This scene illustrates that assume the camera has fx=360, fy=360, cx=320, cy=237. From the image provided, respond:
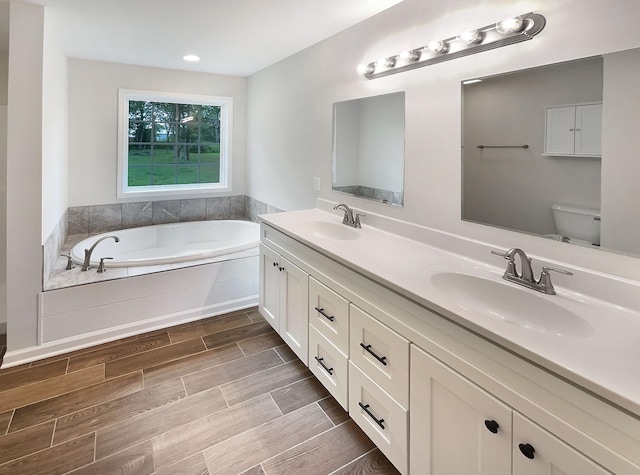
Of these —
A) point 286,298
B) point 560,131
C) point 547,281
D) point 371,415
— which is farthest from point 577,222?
point 286,298

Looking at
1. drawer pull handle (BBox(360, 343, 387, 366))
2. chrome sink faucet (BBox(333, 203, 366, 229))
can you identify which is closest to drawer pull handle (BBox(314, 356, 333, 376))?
drawer pull handle (BBox(360, 343, 387, 366))

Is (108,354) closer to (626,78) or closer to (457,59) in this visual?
(457,59)

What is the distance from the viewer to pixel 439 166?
1830 mm

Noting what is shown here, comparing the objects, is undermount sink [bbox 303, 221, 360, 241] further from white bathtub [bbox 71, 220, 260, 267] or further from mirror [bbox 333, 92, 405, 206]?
white bathtub [bbox 71, 220, 260, 267]

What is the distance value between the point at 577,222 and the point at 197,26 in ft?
8.39

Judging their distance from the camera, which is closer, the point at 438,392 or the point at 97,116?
the point at 438,392

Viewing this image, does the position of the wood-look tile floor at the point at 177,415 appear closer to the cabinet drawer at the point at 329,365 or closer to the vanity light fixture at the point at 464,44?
the cabinet drawer at the point at 329,365

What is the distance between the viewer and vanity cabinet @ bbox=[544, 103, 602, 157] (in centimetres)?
125

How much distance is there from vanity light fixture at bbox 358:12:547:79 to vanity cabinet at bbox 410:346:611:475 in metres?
1.28

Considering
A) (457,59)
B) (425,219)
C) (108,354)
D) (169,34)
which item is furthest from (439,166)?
(108,354)

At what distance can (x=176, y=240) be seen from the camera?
3939mm

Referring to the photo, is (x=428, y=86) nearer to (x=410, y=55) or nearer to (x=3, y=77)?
(x=410, y=55)

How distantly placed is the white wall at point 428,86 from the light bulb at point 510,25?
7 centimetres

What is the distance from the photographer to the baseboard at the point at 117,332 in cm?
232
